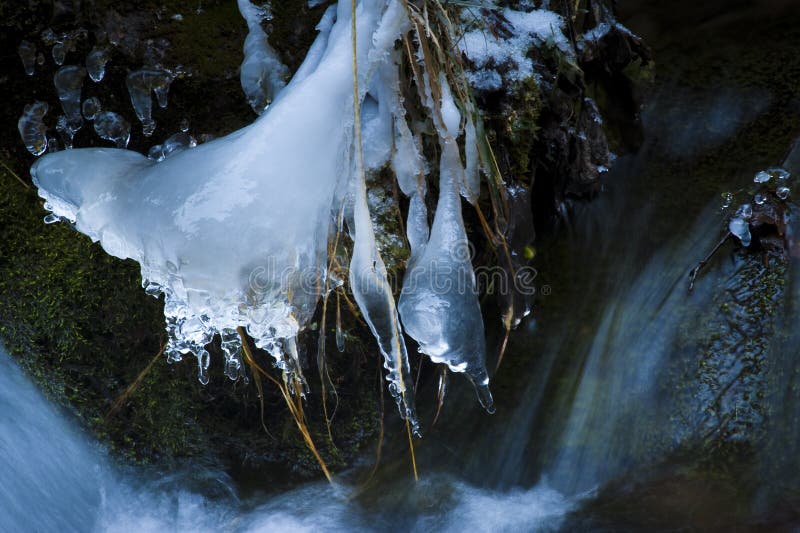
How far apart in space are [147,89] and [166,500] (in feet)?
6.10

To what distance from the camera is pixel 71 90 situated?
2.17 meters

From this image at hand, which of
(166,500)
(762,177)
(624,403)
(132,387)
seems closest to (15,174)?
(132,387)

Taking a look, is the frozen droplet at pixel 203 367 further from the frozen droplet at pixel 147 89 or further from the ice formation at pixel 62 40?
the ice formation at pixel 62 40

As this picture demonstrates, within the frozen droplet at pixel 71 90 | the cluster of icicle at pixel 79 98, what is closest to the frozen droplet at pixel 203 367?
the cluster of icicle at pixel 79 98

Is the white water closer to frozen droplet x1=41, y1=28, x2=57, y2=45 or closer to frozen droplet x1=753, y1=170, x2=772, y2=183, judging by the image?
frozen droplet x1=41, y1=28, x2=57, y2=45

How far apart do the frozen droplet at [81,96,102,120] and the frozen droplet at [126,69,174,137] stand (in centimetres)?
13

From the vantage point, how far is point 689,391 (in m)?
2.57

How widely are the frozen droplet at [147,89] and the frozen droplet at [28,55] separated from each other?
0.32m

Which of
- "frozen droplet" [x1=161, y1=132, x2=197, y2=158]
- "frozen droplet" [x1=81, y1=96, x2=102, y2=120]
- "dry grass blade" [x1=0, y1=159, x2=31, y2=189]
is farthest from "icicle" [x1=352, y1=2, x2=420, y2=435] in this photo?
"dry grass blade" [x1=0, y1=159, x2=31, y2=189]

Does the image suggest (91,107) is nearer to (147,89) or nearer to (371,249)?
(147,89)

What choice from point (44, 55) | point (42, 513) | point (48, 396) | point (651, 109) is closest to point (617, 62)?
point (651, 109)

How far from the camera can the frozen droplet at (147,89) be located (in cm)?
216

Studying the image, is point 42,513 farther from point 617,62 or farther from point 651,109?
point 651,109

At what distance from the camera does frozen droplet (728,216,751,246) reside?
2.69 metres
